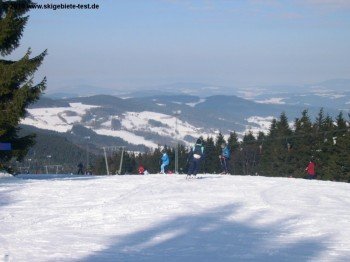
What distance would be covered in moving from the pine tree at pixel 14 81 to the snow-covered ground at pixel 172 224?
11.3 ft

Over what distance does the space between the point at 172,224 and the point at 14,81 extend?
12.4 meters

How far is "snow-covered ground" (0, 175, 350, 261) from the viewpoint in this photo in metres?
9.70

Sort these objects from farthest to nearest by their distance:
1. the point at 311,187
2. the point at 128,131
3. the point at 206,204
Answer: the point at 128,131 < the point at 311,187 < the point at 206,204

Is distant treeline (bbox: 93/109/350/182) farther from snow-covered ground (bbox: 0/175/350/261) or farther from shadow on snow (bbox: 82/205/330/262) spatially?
shadow on snow (bbox: 82/205/330/262)

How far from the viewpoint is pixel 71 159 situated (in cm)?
12494

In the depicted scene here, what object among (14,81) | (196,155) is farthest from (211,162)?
(14,81)

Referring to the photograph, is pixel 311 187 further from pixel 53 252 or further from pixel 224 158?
pixel 53 252

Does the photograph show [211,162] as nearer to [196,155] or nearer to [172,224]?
[196,155]

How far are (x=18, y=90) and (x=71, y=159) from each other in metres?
104

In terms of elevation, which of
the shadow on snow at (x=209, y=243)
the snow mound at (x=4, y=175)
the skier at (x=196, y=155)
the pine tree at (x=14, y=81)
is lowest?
the shadow on snow at (x=209, y=243)

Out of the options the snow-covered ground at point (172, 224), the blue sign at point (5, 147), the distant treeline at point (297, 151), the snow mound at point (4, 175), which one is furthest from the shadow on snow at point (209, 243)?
the distant treeline at point (297, 151)

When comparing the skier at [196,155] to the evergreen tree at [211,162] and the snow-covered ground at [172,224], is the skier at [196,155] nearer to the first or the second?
the snow-covered ground at [172,224]

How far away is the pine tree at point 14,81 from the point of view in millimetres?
22281

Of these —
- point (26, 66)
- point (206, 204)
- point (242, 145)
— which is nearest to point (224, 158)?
point (26, 66)
